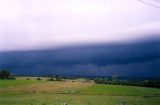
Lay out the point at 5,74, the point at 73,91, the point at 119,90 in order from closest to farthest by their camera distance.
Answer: the point at 5,74 < the point at 73,91 < the point at 119,90

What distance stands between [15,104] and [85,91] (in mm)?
19117

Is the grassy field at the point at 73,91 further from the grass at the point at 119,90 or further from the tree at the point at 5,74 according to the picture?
the tree at the point at 5,74

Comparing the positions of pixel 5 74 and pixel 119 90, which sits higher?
pixel 5 74

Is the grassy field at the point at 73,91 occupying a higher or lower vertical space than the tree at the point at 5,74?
lower

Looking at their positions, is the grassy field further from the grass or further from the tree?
the tree

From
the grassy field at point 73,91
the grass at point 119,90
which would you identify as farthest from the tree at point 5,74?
the grass at point 119,90

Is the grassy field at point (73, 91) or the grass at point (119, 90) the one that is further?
the grass at point (119, 90)

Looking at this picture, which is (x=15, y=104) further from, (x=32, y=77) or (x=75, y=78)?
(x=75, y=78)

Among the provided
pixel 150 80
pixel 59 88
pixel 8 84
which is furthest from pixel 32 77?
pixel 150 80

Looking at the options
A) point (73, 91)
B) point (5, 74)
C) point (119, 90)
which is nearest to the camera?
point (5, 74)

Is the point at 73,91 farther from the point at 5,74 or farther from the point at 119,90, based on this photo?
the point at 5,74

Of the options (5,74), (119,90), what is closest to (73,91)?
(119,90)

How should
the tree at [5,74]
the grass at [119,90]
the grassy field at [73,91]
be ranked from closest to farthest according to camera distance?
the grassy field at [73,91] < the tree at [5,74] < the grass at [119,90]

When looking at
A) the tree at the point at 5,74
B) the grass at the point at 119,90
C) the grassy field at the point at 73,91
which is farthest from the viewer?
the grass at the point at 119,90
